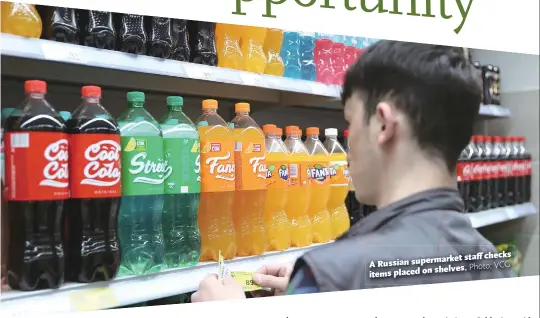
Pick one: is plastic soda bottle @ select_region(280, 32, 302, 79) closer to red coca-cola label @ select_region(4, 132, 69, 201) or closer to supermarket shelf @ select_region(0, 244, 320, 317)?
supermarket shelf @ select_region(0, 244, 320, 317)

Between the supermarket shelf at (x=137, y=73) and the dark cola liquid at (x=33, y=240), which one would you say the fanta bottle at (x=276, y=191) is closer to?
the supermarket shelf at (x=137, y=73)

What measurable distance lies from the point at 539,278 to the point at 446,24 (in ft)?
3.76

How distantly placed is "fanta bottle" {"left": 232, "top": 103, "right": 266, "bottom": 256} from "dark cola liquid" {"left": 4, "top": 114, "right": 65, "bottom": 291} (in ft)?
1.87

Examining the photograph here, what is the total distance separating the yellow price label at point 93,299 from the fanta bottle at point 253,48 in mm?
869

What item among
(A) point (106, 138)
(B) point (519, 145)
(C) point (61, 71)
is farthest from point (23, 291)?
(B) point (519, 145)

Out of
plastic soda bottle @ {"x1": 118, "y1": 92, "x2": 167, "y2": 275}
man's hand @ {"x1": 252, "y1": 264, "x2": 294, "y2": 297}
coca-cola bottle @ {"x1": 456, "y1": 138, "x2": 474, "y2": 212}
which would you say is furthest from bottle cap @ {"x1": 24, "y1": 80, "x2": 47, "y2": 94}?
coca-cola bottle @ {"x1": 456, "y1": 138, "x2": 474, "y2": 212}

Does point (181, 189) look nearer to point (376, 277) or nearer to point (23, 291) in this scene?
point (23, 291)

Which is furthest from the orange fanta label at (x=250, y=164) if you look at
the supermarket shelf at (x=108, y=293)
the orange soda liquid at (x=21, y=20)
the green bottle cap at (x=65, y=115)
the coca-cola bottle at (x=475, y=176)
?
the coca-cola bottle at (x=475, y=176)

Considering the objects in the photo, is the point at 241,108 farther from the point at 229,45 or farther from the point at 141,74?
the point at 141,74

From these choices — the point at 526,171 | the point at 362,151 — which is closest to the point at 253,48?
the point at 362,151

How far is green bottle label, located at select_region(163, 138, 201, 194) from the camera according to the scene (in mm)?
1582

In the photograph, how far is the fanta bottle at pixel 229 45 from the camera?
5.91 ft

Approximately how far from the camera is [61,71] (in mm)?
1564

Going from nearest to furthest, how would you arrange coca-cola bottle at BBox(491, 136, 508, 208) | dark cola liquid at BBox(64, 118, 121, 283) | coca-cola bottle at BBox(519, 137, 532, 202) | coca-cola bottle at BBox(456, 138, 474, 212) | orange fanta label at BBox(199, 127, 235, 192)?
dark cola liquid at BBox(64, 118, 121, 283)
orange fanta label at BBox(199, 127, 235, 192)
coca-cola bottle at BBox(456, 138, 474, 212)
coca-cola bottle at BBox(491, 136, 508, 208)
coca-cola bottle at BBox(519, 137, 532, 202)
